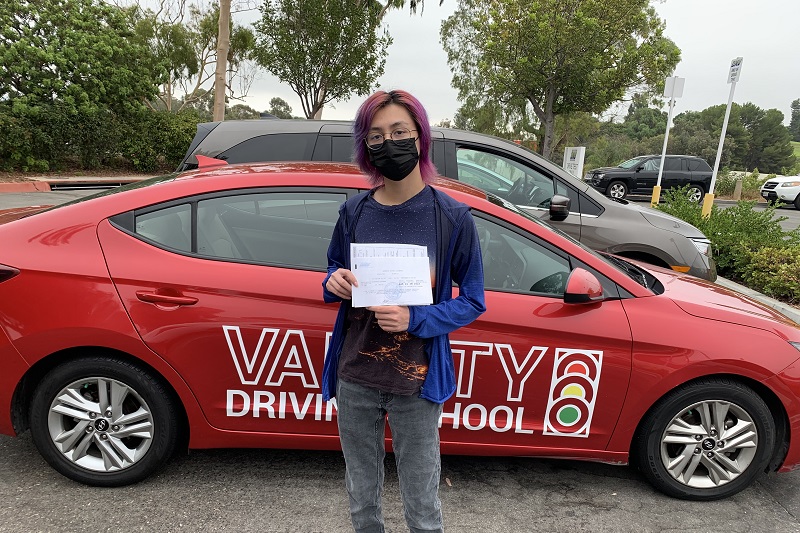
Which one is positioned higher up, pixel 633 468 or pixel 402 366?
pixel 402 366

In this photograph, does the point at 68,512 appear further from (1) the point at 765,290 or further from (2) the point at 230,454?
(1) the point at 765,290

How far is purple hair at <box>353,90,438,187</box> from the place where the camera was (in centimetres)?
154

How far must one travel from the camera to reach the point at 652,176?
18.4 m

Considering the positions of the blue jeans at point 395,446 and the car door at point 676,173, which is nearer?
the blue jeans at point 395,446

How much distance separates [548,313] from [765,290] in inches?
185

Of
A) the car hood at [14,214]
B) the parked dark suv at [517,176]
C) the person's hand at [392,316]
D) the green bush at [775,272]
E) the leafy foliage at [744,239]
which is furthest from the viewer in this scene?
the leafy foliage at [744,239]

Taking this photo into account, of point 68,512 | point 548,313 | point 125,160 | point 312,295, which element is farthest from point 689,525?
point 125,160

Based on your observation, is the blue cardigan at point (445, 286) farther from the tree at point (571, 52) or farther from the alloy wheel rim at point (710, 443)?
the tree at point (571, 52)

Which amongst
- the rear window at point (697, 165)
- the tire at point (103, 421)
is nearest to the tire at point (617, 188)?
the rear window at point (697, 165)

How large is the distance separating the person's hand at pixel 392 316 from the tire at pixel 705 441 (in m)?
1.70

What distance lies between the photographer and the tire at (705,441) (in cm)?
252

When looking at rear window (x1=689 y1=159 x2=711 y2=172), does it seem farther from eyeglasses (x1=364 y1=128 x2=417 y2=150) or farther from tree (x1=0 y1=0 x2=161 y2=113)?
eyeglasses (x1=364 y1=128 x2=417 y2=150)

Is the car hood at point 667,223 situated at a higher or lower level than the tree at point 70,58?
lower

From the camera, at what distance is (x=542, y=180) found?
4.76 meters
